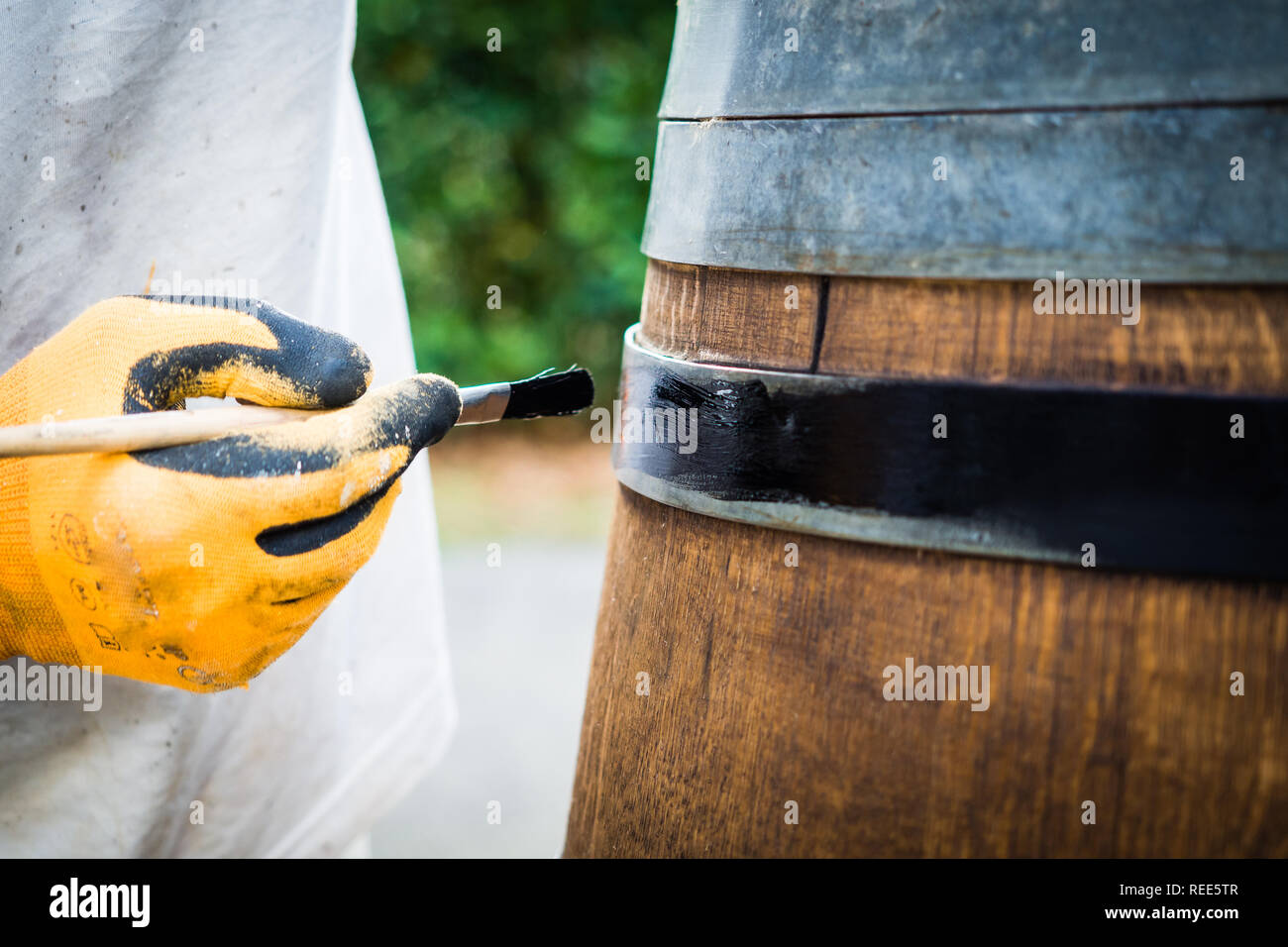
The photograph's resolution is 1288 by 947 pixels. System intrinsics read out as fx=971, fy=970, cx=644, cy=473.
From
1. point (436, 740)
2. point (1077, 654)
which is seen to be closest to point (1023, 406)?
point (1077, 654)

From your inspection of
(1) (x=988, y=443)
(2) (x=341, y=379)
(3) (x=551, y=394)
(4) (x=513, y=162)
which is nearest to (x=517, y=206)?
(4) (x=513, y=162)

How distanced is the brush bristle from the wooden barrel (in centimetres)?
28

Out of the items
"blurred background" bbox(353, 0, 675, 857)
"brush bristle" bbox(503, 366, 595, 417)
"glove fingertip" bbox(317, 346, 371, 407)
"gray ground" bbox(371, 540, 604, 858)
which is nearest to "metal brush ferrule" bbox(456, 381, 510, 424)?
"brush bristle" bbox(503, 366, 595, 417)

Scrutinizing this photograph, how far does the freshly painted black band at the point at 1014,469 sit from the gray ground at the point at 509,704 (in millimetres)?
1636

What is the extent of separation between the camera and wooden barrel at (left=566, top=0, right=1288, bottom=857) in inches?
→ 24.2

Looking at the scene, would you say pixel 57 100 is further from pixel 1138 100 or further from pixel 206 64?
pixel 1138 100

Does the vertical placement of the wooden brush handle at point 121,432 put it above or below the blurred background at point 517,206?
below

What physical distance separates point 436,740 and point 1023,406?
119 cm

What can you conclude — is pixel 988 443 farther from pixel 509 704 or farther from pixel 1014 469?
pixel 509 704

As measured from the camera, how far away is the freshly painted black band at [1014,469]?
61cm

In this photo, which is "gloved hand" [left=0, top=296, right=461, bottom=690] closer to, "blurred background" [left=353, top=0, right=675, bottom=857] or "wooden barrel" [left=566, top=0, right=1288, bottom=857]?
"wooden barrel" [left=566, top=0, right=1288, bottom=857]

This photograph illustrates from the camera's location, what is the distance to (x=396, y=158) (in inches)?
195

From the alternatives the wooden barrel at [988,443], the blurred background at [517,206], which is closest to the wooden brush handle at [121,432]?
the wooden barrel at [988,443]

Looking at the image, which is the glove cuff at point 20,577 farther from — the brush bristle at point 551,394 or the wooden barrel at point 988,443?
the wooden barrel at point 988,443
